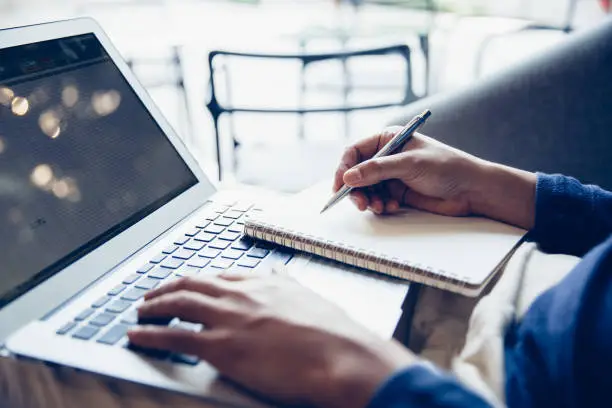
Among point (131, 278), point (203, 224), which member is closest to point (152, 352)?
point (131, 278)

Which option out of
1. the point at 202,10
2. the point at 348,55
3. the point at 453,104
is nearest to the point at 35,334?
the point at 453,104

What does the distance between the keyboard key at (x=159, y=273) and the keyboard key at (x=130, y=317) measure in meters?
0.07

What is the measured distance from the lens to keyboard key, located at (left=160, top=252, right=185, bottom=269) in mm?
548

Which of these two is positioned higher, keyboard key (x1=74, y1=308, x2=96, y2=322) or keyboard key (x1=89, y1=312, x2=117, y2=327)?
keyboard key (x1=89, y1=312, x2=117, y2=327)

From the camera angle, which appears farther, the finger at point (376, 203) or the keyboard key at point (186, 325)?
the finger at point (376, 203)

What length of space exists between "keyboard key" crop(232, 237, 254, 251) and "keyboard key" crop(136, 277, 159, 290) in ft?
0.32

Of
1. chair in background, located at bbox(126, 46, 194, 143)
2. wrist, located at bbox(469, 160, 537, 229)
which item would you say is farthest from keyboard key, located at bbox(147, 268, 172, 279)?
chair in background, located at bbox(126, 46, 194, 143)

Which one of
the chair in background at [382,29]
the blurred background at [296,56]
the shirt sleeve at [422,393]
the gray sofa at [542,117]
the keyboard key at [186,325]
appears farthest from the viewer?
the chair in background at [382,29]

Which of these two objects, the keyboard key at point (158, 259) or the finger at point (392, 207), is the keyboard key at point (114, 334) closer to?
the keyboard key at point (158, 259)

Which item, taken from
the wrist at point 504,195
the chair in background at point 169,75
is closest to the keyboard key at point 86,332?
the wrist at point 504,195

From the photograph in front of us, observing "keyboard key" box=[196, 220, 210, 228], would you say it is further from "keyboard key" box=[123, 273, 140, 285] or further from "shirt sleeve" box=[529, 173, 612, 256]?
"shirt sleeve" box=[529, 173, 612, 256]

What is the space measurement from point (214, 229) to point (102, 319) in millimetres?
189

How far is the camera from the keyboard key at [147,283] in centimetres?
51

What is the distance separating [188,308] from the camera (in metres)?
0.42
